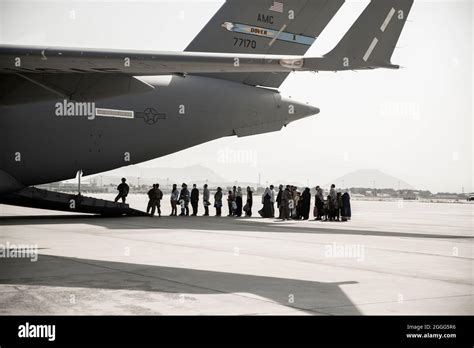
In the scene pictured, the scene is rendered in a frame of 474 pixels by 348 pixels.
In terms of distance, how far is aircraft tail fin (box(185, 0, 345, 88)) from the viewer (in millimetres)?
22031

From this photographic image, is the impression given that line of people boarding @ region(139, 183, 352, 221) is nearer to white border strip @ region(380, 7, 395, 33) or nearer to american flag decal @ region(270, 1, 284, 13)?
american flag decal @ region(270, 1, 284, 13)

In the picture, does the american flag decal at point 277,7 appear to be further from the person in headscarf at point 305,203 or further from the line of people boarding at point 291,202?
the person in headscarf at point 305,203

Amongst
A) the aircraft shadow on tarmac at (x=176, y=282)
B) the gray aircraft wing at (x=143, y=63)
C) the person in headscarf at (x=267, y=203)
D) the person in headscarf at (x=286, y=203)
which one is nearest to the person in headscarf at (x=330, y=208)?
the person in headscarf at (x=286, y=203)

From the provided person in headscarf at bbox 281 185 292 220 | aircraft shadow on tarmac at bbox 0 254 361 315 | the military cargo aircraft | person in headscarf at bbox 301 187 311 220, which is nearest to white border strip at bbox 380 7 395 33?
the military cargo aircraft

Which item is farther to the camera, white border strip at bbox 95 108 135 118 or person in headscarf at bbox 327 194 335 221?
person in headscarf at bbox 327 194 335 221

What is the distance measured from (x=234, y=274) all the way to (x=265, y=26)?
595 inches

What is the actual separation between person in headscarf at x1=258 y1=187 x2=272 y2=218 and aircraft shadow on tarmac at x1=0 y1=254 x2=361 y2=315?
Result: 15231 mm

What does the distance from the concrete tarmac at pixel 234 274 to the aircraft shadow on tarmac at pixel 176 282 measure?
1 cm

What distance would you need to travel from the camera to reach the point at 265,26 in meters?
22.5

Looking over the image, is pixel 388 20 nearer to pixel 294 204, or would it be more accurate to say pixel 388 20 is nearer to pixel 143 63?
pixel 143 63

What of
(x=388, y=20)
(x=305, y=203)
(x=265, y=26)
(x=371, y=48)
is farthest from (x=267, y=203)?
(x=371, y=48)

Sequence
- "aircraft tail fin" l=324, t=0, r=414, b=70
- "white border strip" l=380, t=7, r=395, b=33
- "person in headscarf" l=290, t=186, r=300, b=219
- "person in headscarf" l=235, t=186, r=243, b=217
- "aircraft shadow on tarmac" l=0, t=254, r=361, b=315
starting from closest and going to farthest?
"aircraft shadow on tarmac" l=0, t=254, r=361, b=315 < "aircraft tail fin" l=324, t=0, r=414, b=70 < "white border strip" l=380, t=7, r=395, b=33 < "person in headscarf" l=290, t=186, r=300, b=219 < "person in headscarf" l=235, t=186, r=243, b=217

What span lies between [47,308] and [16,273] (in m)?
2.77
